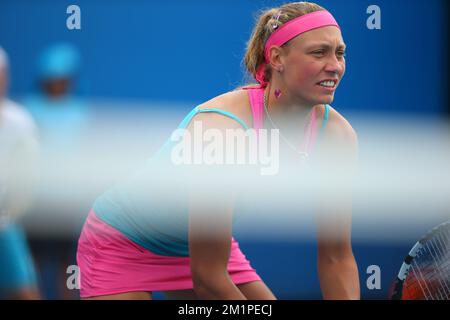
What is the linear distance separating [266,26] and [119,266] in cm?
90

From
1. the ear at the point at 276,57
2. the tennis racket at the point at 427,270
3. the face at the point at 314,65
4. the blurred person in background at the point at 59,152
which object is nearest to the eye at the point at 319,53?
the face at the point at 314,65

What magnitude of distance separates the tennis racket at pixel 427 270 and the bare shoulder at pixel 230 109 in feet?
2.31

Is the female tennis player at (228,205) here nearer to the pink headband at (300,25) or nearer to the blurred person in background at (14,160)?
the pink headband at (300,25)

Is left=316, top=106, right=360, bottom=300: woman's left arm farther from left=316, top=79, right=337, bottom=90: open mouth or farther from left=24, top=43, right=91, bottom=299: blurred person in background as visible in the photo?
left=24, top=43, right=91, bottom=299: blurred person in background

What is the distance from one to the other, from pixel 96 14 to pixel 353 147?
97 centimetres

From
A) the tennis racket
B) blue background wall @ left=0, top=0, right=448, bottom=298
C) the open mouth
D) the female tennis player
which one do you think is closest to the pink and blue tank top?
the female tennis player

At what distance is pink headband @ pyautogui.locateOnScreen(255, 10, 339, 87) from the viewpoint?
270 cm

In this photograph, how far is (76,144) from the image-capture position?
3025mm

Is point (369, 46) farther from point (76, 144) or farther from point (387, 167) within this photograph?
point (76, 144)

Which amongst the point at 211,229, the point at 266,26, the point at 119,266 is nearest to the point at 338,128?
the point at 266,26

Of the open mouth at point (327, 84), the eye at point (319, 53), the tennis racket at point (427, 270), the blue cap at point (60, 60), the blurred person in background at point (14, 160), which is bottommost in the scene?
the tennis racket at point (427, 270)

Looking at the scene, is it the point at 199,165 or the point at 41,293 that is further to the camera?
the point at 41,293

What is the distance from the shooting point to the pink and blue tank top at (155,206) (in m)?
2.77
